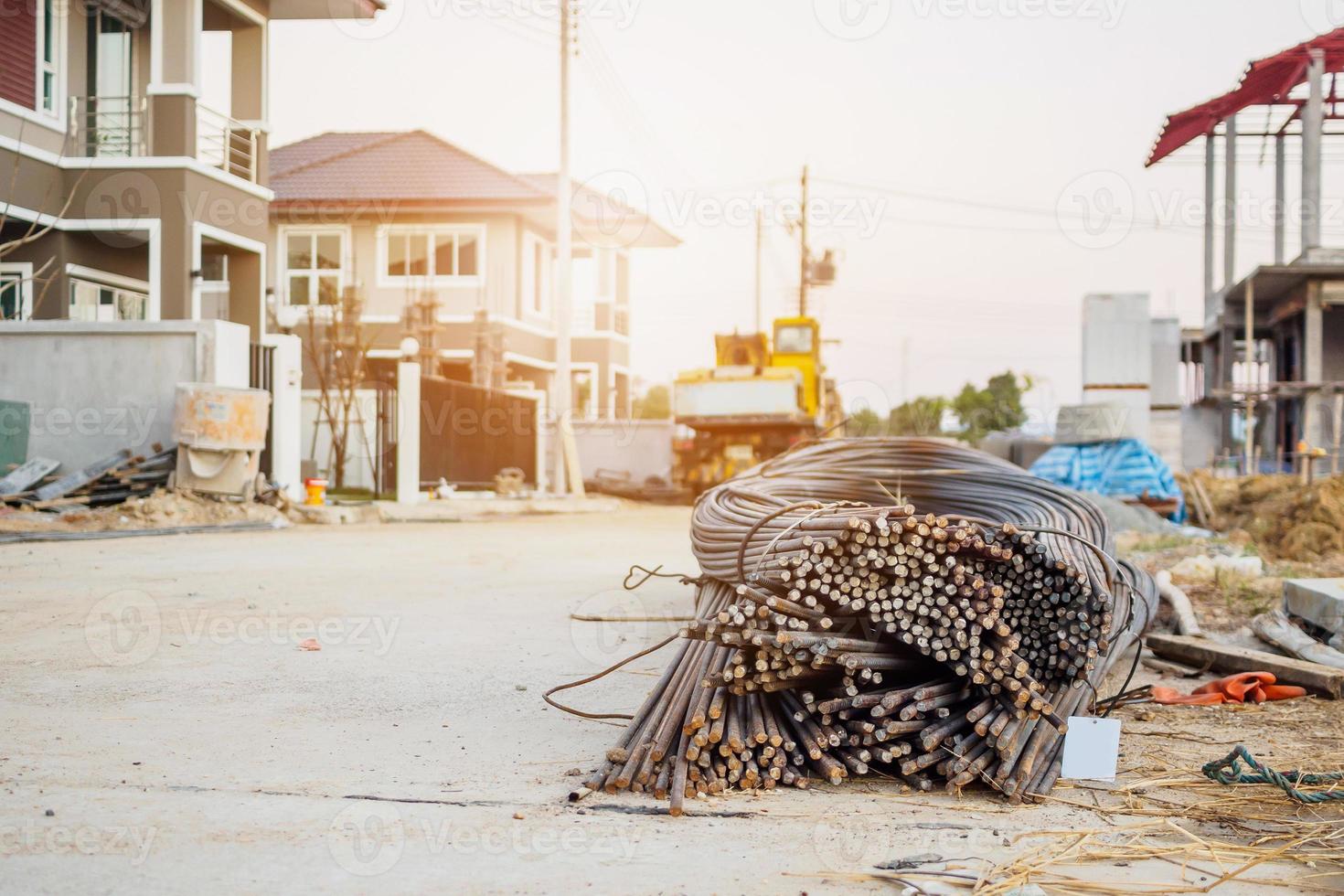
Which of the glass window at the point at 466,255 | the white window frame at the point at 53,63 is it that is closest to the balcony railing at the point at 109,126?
the white window frame at the point at 53,63

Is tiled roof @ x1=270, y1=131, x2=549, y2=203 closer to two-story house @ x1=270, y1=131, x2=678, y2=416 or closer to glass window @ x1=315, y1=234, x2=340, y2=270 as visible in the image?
two-story house @ x1=270, y1=131, x2=678, y2=416

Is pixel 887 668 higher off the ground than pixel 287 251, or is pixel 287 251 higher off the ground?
pixel 287 251

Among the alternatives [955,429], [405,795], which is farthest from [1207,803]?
[955,429]

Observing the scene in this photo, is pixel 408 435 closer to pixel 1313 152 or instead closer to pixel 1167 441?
pixel 1167 441

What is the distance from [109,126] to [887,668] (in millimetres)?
17085

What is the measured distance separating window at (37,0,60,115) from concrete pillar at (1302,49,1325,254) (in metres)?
24.6

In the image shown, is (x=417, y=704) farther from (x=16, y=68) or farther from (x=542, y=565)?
(x=16, y=68)

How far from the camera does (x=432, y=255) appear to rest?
30.3 meters

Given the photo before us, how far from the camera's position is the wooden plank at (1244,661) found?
5504 mm

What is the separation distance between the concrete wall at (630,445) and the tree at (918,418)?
939 cm
